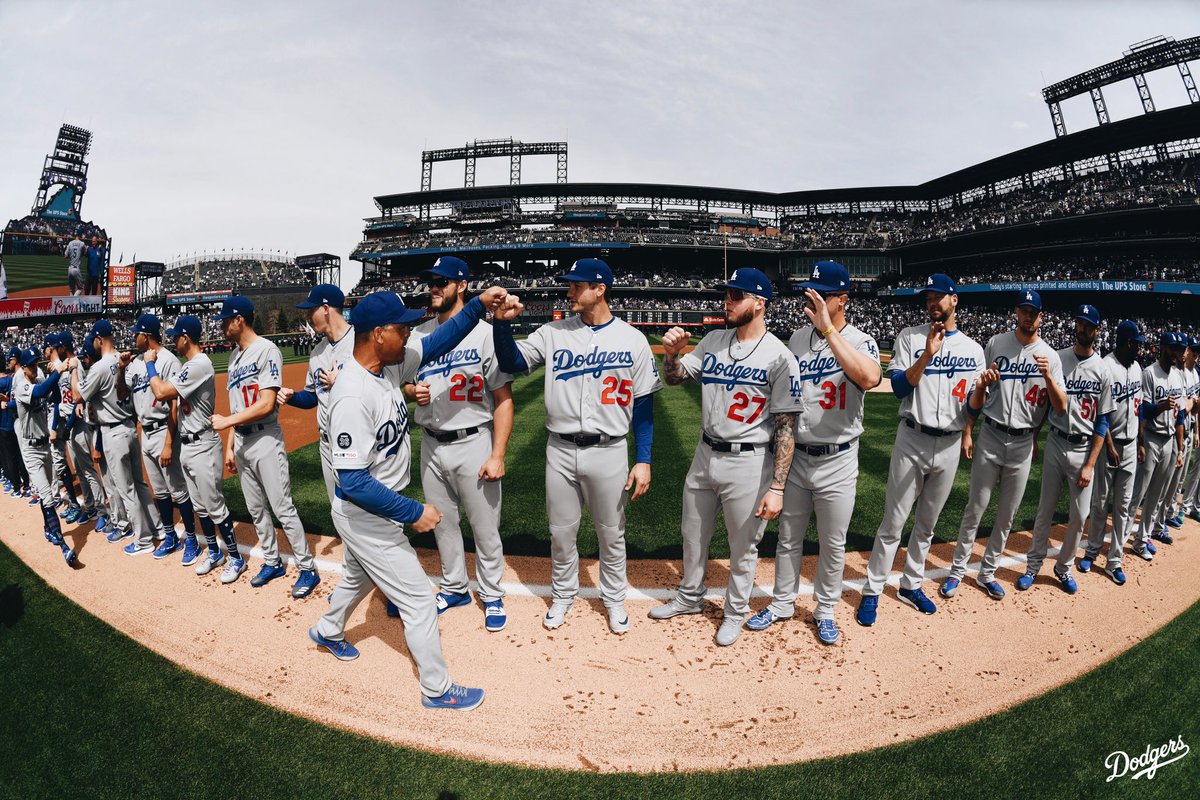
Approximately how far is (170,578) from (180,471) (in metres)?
0.93

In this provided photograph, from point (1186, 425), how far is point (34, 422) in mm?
11707

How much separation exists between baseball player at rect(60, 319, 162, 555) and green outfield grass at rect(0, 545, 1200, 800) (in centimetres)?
196

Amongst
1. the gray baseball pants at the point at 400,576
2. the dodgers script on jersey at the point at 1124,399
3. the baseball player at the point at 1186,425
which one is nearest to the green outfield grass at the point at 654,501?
the baseball player at the point at 1186,425

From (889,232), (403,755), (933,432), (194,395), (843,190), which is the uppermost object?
A: (843,190)

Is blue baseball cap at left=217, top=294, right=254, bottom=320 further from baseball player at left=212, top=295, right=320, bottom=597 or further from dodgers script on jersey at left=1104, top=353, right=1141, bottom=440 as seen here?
dodgers script on jersey at left=1104, top=353, right=1141, bottom=440

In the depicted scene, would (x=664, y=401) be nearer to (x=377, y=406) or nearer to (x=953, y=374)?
(x=953, y=374)

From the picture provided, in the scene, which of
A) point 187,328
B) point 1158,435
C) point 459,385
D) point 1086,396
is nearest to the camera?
point 459,385

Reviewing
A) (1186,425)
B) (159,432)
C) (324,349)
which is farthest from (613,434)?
(1186,425)

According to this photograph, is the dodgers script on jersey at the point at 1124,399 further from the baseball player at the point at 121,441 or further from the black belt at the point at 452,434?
the baseball player at the point at 121,441

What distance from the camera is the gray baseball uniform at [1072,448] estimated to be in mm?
4320

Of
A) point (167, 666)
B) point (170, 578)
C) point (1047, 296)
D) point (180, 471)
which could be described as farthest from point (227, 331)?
point (1047, 296)

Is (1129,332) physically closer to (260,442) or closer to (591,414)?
(591,414)

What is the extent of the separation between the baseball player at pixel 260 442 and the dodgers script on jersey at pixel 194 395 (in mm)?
307

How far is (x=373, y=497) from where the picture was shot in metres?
2.59
